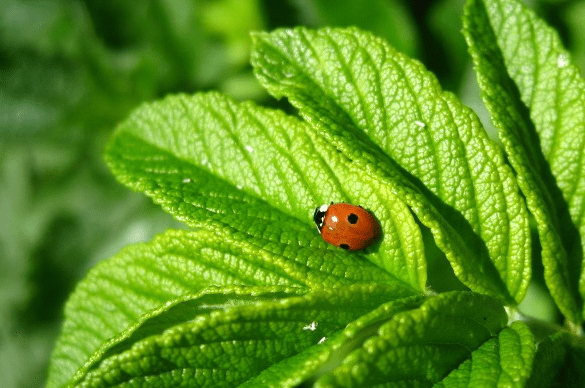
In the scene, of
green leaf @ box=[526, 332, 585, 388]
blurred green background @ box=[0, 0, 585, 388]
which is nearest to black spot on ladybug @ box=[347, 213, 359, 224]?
green leaf @ box=[526, 332, 585, 388]

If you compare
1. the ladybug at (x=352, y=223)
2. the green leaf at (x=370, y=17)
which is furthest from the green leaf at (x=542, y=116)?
the green leaf at (x=370, y=17)

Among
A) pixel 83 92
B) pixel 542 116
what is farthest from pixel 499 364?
pixel 83 92

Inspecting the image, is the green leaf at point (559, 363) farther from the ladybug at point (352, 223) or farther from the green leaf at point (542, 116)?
the ladybug at point (352, 223)

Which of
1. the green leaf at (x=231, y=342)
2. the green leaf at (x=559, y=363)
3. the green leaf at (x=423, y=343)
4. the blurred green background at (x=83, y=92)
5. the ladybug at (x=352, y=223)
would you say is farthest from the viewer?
the blurred green background at (x=83, y=92)

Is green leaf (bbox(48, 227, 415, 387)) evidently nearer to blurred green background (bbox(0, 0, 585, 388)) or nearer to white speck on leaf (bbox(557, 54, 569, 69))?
white speck on leaf (bbox(557, 54, 569, 69))

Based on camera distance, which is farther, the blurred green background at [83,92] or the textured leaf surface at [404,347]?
the blurred green background at [83,92]
